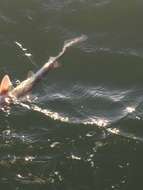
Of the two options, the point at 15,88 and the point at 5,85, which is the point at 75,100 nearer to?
the point at 15,88

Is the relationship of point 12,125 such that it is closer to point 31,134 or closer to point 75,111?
point 31,134

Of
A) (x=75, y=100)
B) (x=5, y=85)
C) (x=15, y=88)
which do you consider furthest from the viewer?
(x=75, y=100)

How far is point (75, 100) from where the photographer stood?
14.1 metres

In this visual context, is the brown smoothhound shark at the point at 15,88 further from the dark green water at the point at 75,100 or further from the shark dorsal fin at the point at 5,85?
the dark green water at the point at 75,100

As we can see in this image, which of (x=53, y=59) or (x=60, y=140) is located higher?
(x=53, y=59)

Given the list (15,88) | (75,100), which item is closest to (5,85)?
(15,88)

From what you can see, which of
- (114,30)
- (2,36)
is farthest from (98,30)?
(2,36)

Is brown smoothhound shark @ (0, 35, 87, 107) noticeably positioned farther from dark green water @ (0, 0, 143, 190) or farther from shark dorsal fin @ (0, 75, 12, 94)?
dark green water @ (0, 0, 143, 190)

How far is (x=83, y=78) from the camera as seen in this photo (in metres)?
14.7

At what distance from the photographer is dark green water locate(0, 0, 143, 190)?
1247cm

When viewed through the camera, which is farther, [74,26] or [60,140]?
[74,26]

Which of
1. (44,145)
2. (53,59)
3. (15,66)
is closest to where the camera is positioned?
(44,145)

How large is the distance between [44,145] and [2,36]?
14.1ft

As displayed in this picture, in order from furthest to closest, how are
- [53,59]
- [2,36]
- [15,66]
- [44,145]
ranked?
[2,36], [15,66], [53,59], [44,145]
